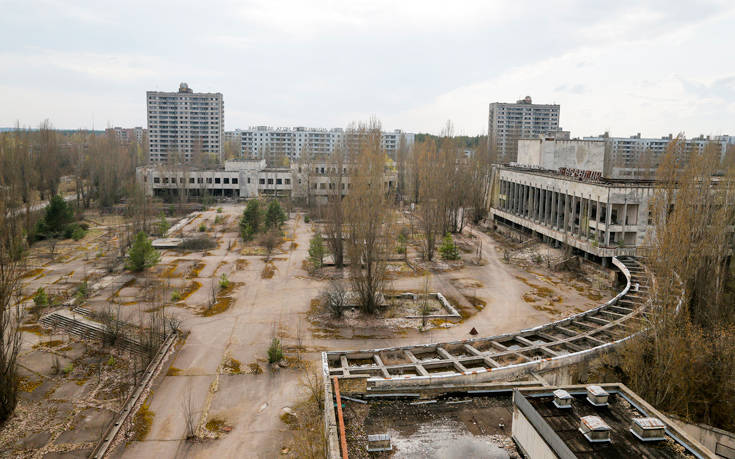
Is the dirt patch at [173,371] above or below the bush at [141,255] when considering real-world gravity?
below

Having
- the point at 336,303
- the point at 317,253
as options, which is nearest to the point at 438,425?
the point at 336,303

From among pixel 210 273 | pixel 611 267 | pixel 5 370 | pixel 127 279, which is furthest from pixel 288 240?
pixel 5 370

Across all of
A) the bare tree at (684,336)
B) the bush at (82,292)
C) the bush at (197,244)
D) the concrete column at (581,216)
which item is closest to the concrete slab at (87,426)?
the bush at (82,292)

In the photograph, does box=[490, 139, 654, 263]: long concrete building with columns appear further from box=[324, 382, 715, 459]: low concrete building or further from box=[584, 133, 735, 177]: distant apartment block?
box=[324, 382, 715, 459]: low concrete building

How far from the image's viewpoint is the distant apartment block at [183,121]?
105125 millimetres

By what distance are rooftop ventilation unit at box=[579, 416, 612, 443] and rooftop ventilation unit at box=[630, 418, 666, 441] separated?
65cm

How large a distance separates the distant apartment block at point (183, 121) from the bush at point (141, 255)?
78.3 metres

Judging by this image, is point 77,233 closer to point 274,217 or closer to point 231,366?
point 274,217

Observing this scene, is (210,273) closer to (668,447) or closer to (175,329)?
(175,329)

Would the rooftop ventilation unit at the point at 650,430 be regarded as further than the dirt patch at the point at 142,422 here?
No

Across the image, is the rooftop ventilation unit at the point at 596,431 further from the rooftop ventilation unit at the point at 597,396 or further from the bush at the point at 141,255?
the bush at the point at 141,255

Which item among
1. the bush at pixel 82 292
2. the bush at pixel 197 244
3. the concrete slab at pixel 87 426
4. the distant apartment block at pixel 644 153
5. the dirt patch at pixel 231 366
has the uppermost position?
the distant apartment block at pixel 644 153

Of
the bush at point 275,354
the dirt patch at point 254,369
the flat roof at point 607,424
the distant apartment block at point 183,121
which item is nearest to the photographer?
the flat roof at point 607,424

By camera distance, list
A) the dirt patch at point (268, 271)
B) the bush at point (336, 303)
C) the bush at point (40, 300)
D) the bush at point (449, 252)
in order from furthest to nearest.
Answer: the bush at point (449, 252)
the dirt patch at point (268, 271)
the bush at point (40, 300)
the bush at point (336, 303)
